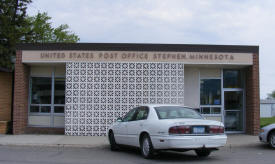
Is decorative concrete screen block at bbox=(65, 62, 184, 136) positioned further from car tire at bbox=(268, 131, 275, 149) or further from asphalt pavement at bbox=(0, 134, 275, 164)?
car tire at bbox=(268, 131, 275, 149)

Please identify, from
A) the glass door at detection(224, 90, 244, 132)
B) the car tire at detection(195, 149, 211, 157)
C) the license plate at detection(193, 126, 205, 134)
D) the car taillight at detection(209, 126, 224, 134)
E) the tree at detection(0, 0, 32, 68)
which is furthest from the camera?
the tree at detection(0, 0, 32, 68)

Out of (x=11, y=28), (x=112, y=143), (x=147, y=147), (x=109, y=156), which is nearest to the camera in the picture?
(x=147, y=147)

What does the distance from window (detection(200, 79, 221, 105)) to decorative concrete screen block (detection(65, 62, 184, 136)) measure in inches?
58.5

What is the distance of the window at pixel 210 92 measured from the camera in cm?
1739

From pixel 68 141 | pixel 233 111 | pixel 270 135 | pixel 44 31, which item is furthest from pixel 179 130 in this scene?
pixel 44 31

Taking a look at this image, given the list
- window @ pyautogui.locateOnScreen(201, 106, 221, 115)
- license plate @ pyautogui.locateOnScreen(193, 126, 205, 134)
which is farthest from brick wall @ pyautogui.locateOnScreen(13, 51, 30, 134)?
license plate @ pyautogui.locateOnScreen(193, 126, 205, 134)

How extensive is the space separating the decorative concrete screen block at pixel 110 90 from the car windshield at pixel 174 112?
5.58m

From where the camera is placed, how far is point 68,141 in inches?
565

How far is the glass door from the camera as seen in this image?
1750 cm

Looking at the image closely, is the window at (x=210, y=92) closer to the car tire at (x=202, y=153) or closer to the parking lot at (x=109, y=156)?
the parking lot at (x=109, y=156)

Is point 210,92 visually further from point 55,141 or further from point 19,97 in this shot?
point 19,97

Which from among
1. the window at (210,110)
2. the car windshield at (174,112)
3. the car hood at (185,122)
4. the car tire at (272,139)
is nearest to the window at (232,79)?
Answer: the window at (210,110)

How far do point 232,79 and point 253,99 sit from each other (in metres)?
1.59

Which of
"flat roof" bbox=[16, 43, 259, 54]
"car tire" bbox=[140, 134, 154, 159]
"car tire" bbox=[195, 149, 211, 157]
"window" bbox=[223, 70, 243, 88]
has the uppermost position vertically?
"flat roof" bbox=[16, 43, 259, 54]
